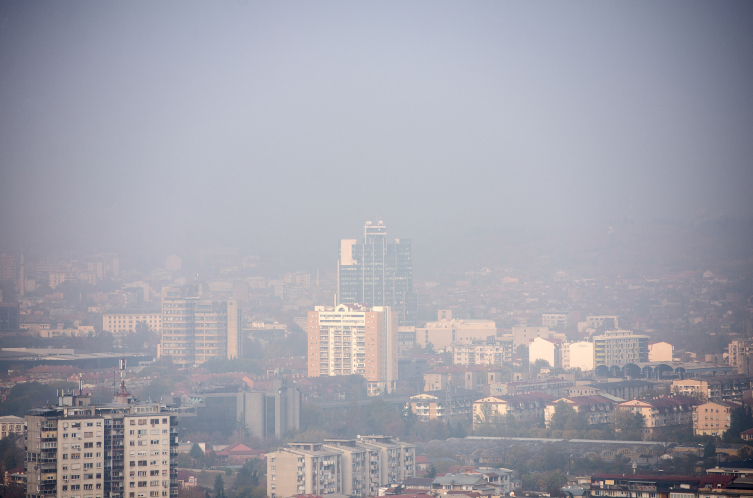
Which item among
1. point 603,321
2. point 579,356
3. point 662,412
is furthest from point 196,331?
point 662,412

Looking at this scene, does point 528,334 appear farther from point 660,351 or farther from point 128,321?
point 128,321

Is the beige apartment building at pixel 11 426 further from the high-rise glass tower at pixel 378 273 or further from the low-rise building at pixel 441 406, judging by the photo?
the high-rise glass tower at pixel 378 273

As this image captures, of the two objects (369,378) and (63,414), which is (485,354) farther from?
(63,414)

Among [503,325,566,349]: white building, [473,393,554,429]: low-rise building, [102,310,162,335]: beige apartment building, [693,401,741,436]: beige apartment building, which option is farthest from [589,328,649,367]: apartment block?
[102,310,162,335]: beige apartment building

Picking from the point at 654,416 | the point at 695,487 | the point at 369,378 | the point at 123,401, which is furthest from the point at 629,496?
the point at 369,378

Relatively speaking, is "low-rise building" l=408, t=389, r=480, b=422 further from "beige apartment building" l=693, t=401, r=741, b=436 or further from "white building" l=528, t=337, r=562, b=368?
"white building" l=528, t=337, r=562, b=368

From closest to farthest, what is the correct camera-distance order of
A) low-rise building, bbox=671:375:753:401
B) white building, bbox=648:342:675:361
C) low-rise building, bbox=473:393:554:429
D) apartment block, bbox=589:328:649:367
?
low-rise building, bbox=473:393:554:429 < low-rise building, bbox=671:375:753:401 < apartment block, bbox=589:328:649:367 < white building, bbox=648:342:675:361

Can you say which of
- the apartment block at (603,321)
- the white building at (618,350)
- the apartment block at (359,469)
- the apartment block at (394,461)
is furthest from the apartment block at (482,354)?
the apartment block at (359,469)
